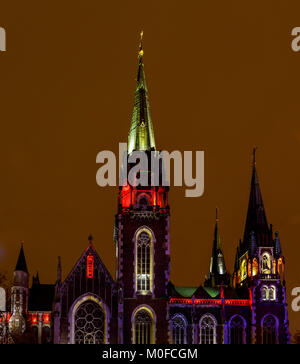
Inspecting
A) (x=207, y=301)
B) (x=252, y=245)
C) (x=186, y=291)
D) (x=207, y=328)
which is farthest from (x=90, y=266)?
(x=252, y=245)

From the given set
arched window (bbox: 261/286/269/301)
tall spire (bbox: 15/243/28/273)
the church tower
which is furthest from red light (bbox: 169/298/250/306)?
tall spire (bbox: 15/243/28/273)

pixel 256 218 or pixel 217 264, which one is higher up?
pixel 256 218

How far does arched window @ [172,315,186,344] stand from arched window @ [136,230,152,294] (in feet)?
16.8

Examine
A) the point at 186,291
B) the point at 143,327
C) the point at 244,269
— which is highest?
the point at 244,269

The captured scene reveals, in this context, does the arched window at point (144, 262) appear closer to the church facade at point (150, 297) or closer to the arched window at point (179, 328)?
the church facade at point (150, 297)

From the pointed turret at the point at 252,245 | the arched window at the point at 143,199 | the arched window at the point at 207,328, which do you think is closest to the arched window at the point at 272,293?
the pointed turret at the point at 252,245

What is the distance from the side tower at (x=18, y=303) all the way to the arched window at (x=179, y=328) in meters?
22.2

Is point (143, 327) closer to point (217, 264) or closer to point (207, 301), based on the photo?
point (207, 301)

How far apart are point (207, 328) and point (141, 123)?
2953 centimetres

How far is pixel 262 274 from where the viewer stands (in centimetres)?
→ 10081

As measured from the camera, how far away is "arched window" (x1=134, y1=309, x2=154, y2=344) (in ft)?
310
